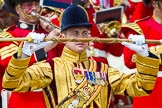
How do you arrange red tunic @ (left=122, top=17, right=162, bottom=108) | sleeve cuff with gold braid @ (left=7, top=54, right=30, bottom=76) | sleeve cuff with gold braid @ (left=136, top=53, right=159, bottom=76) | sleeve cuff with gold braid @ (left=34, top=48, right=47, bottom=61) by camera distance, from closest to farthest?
sleeve cuff with gold braid @ (left=7, top=54, right=30, bottom=76) → sleeve cuff with gold braid @ (left=136, top=53, right=159, bottom=76) → sleeve cuff with gold braid @ (left=34, top=48, right=47, bottom=61) → red tunic @ (left=122, top=17, right=162, bottom=108)

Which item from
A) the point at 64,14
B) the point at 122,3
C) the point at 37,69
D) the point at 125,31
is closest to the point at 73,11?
the point at 64,14

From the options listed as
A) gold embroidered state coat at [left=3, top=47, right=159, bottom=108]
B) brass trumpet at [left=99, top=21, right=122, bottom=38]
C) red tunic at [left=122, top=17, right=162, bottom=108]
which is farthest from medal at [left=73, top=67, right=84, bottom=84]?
brass trumpet at [left=99, top=21, right=122, bottom=38]

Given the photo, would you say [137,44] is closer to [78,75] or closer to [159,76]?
[78,75]

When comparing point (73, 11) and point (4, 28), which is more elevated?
point (73, 11)

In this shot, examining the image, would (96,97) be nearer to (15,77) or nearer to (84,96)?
(84,96)

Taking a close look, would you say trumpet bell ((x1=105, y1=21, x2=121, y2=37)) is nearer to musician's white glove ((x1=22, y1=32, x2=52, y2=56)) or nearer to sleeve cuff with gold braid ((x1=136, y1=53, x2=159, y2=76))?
sleeve cuff with gold braid ((x1=136, y1=53, x2=159, y2=76))

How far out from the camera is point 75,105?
687cm

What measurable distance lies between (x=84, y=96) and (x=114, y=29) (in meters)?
3.04

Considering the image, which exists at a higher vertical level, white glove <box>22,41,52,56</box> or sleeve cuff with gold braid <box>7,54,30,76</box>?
white glove <box>22,41,52,56</box>

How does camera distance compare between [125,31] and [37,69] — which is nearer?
[37,69]

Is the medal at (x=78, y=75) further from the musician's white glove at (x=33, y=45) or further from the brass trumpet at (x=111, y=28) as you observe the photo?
the brass trumpet at (x=111, y=28)

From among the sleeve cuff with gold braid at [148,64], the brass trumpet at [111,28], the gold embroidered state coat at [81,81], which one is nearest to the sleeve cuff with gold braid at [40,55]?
the gold embroidered state coat at [81,81]

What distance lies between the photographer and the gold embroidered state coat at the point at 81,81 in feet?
22.4

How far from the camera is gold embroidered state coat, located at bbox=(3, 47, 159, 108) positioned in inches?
269
